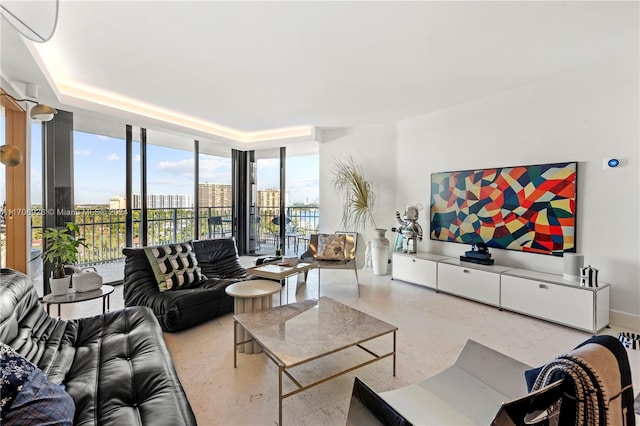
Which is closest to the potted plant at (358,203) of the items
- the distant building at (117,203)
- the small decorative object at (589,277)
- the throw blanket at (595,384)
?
the small decorative object at (589,277)

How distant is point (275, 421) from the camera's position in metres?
1.71

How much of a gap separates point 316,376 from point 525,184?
10.4 ft

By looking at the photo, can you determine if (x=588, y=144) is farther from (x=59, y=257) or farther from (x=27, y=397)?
(x=59, y=257)

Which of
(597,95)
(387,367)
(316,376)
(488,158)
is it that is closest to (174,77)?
(316,376)

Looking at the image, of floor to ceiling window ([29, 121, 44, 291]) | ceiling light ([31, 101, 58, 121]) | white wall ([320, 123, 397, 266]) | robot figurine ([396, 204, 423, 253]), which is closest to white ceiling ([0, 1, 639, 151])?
ceiling light ([31, 101, 58, 121])

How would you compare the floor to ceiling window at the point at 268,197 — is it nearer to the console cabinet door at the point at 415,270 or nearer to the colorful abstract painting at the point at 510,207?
the console cabinet door at the point at 415,270

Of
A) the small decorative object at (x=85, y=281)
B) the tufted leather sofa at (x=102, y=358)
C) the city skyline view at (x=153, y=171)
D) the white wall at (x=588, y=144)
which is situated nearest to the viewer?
the tufted leather sofa at (x=102, y=358)

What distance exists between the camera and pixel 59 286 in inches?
99.6

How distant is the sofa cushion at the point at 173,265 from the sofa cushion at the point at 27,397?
1.89m

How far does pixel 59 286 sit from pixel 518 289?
437 cm

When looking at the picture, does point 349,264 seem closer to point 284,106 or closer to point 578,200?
point 284,106

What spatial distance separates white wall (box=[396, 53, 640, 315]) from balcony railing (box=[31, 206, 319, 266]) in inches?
143

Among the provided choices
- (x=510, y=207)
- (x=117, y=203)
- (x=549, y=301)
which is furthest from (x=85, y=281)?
(x=510, y=207)

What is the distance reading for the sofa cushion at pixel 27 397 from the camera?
975 millimetres
